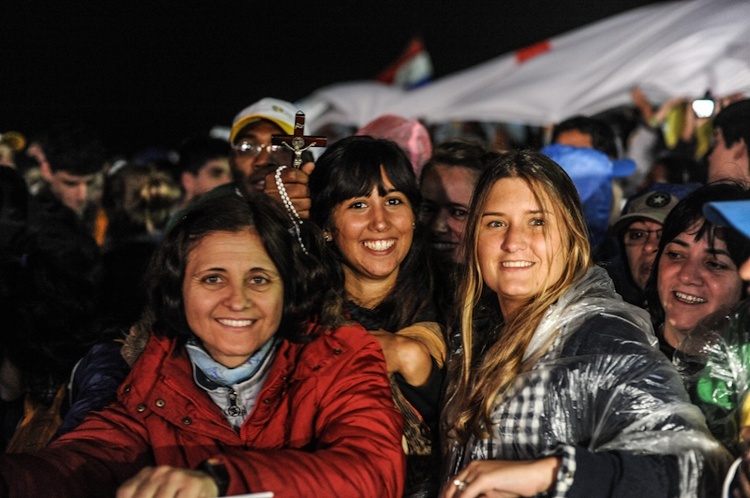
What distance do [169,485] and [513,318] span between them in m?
1.19

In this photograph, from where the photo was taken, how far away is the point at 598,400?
2588mm

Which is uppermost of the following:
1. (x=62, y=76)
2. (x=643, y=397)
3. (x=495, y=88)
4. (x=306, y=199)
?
(x=62, y=76)

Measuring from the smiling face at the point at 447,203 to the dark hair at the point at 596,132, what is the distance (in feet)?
4.88

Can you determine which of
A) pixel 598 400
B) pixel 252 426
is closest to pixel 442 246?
pixel 252 426

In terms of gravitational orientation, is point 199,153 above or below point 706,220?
above

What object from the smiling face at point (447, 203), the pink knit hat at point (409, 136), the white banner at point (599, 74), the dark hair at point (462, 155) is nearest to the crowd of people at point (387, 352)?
the smiling face at point (447, 203)

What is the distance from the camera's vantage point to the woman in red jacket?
2.71 metres

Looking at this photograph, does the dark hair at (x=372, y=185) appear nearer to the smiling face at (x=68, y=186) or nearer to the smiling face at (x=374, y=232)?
the smiling face at (x=374, y=232)

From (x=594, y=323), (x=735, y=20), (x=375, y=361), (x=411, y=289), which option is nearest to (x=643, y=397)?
(x=594, y=323)

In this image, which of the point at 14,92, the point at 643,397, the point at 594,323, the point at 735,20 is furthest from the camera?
the point at 14,92

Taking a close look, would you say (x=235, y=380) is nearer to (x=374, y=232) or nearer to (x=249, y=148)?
(x=374, y=232)

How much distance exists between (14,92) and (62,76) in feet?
2.00

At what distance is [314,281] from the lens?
3109 millimetres

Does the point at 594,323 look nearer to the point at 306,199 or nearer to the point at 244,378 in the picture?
the point at 244,378
